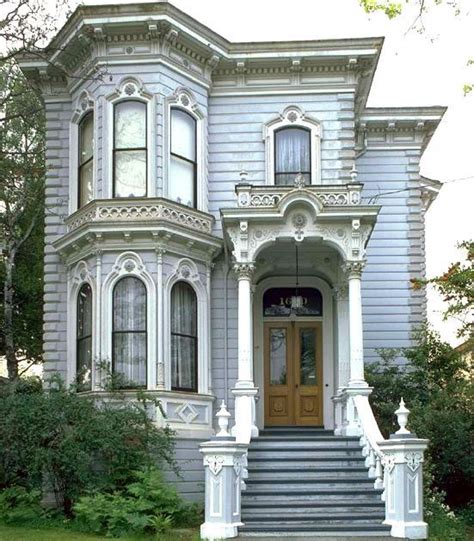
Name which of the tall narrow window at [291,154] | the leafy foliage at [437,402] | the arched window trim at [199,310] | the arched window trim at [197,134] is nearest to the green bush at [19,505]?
the arched window trim at [199,310]

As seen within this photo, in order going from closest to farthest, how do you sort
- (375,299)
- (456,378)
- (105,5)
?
1. (105,5)
2. (456,378)
3. (375,299)

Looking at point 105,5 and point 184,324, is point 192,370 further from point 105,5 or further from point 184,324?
point 105,5

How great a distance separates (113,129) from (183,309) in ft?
13.1

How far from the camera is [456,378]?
62.9 ft

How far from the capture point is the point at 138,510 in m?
14.5

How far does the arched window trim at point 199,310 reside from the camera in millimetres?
17953

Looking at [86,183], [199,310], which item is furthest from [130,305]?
[86,183]

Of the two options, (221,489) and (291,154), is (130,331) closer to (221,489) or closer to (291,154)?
(221,489)

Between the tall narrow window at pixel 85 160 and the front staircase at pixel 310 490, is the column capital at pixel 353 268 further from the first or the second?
the tall narrow window at pixel 85 160

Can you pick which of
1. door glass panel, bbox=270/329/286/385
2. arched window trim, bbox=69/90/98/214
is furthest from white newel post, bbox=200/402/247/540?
arched window trim, bbox=69/90/98/214

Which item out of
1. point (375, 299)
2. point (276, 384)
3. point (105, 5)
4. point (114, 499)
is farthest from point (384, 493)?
point (105, 5)

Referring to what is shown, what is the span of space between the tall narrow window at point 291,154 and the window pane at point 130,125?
10.2 ft

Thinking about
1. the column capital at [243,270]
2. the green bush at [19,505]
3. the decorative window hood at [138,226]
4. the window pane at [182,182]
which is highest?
the window pane at [182,182]

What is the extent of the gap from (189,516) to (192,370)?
3.69 meters
